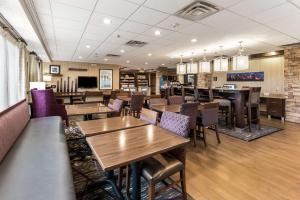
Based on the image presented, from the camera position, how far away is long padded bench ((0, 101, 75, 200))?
1210 millimetres

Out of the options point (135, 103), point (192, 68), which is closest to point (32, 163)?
point (135, 103)

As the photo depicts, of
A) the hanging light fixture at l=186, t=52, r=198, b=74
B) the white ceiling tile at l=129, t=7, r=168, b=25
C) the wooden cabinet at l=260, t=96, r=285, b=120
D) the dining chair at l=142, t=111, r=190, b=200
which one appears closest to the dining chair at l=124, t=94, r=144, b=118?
the hanging light fixture at l=186, t=52, r=198, b=74

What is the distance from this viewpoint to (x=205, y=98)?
5.33 meters

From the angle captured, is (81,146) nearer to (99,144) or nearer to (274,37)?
(99,144)

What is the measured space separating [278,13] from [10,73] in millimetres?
5677

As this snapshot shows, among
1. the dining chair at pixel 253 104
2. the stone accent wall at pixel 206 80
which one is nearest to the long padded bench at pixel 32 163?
the dining chair at pixel 253 104

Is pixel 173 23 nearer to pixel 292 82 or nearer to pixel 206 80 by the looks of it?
pixel 292 82

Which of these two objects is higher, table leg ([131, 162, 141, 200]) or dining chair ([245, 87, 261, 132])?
dining chair ([245, 87, 261, 132])

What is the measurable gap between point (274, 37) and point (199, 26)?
232 centimetres

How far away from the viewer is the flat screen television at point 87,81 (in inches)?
369

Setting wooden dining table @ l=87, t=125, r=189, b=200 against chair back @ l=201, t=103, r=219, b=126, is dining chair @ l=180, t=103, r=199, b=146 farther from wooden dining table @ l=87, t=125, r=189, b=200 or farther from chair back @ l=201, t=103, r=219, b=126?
wooden dining table @ l=87, t=125, r=189, b=200

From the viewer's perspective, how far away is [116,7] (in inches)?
106

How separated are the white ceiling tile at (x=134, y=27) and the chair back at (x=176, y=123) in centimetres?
213

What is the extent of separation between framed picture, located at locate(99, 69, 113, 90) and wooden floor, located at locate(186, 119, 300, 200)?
7609 mm
